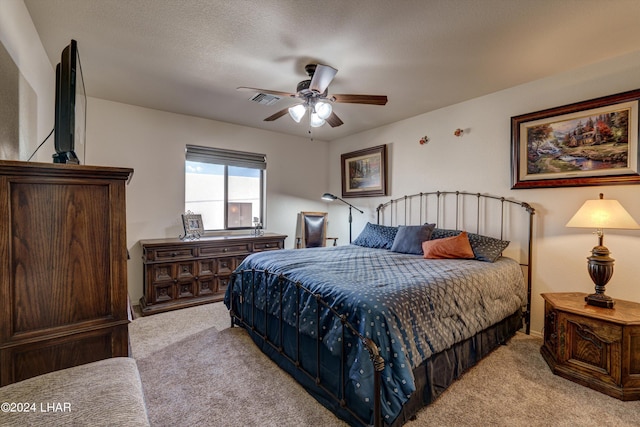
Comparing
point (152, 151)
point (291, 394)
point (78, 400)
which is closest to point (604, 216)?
point (291, 394)

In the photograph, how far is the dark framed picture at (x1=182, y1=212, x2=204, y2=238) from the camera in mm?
3797

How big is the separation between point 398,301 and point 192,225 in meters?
3.10

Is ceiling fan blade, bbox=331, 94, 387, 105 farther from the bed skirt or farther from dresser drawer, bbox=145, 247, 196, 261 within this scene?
dresser drawer, bbox=145, 247, 196, 261

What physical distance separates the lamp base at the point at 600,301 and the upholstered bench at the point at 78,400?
2.86 metres

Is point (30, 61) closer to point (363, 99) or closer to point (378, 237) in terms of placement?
point (363, 99)

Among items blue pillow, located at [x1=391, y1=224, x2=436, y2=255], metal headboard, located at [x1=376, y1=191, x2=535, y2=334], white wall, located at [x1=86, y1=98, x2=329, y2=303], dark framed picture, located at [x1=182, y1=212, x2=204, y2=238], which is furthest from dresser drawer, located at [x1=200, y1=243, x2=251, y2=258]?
metal headboard, located at [x1=376, y1=191, x2=535, y2=334]

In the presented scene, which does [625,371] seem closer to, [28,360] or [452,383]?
[452,383]

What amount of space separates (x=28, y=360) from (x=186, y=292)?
271cm

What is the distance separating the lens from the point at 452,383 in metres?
2.04

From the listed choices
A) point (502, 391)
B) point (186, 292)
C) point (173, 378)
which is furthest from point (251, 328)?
point (502, 391)

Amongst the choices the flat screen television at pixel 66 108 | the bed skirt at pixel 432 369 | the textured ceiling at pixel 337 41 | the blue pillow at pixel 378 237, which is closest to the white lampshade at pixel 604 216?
the bed skirt at pixel 432 369

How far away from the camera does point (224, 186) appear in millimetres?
4391

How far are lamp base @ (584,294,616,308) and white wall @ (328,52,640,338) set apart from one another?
476mm

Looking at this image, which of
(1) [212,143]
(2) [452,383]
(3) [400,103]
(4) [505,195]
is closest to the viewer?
(2) [452,383]
